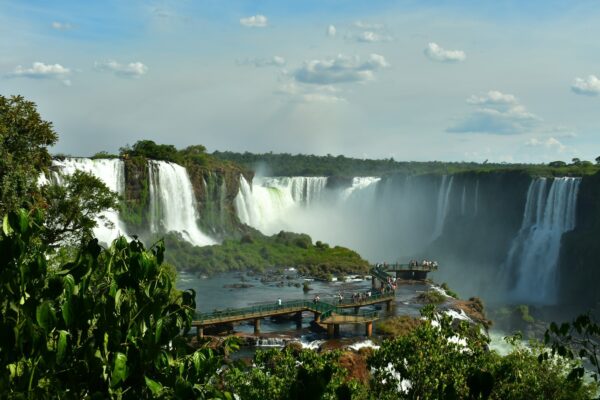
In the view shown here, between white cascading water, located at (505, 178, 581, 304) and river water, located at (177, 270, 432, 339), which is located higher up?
white cascading water, located at (505, 178, 581, 304)

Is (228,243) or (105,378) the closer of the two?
(105,378)

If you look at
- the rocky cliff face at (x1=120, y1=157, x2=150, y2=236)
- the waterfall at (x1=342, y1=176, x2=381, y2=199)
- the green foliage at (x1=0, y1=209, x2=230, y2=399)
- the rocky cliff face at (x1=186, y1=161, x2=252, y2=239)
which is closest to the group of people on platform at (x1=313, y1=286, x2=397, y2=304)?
the rocky cliff face at (x1=120, y1=157, x2=150, y2=236)

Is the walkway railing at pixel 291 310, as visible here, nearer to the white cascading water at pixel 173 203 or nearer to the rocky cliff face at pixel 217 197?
the white cascading water at pixel 173 203

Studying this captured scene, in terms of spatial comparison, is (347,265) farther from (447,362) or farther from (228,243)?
(447,362)

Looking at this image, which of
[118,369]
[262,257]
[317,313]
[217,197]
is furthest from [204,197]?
[118,369]

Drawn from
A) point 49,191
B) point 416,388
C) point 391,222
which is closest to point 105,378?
point 416,388

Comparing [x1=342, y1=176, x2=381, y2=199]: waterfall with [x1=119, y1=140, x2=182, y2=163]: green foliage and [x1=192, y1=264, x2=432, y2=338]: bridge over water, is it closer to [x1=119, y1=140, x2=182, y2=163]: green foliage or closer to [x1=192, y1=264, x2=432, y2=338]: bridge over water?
[x1=119, y1=140, x2=182, y2=163]: green foliage

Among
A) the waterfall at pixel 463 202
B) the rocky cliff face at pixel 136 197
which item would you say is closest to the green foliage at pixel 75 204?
the rocky cliff face at pixel 136 197
